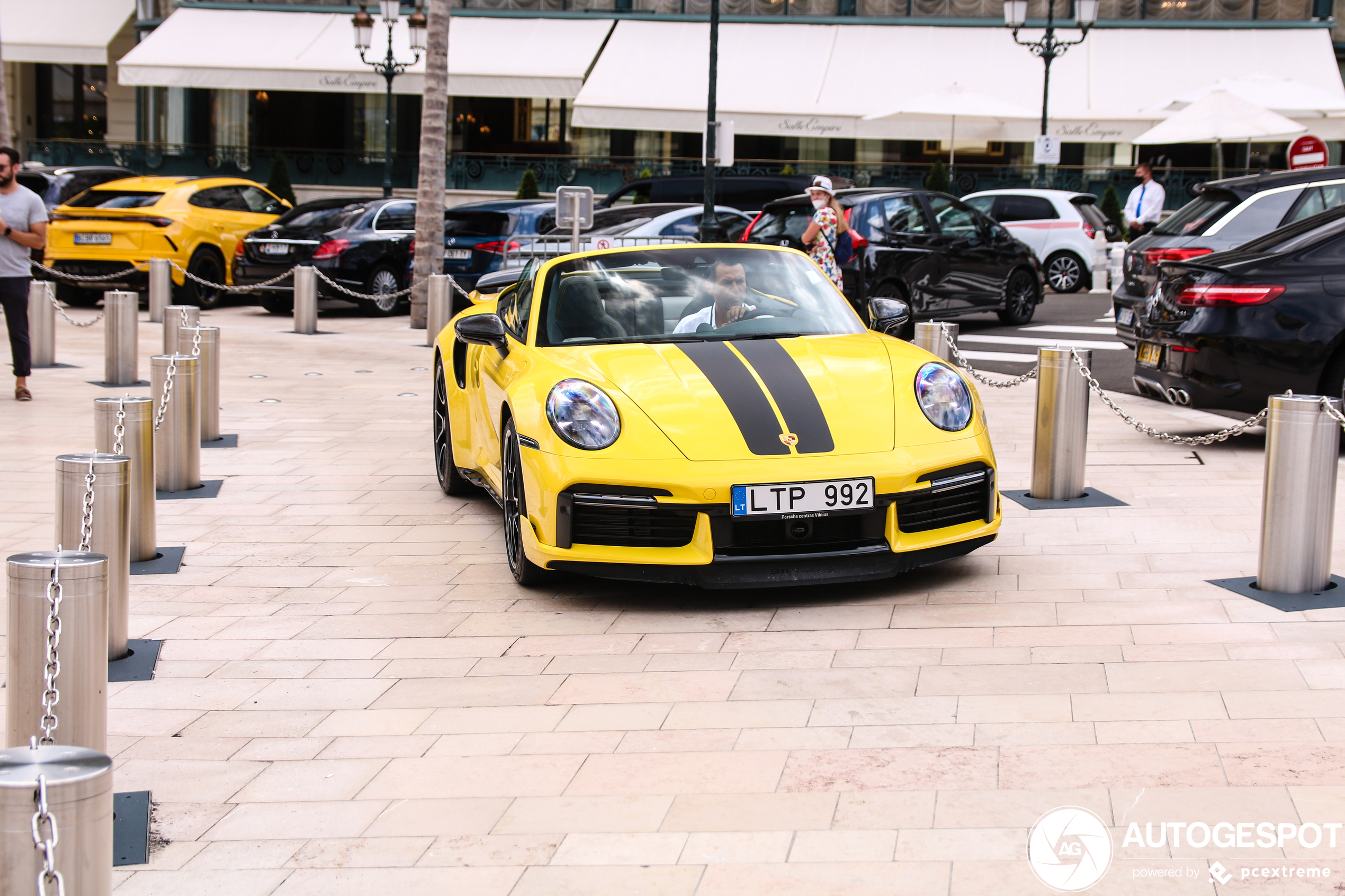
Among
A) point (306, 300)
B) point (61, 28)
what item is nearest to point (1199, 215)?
point (306, 300)

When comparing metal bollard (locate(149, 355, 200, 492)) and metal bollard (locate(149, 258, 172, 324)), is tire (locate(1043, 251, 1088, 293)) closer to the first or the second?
metal bollard (locate(149, 258, 172, 324))

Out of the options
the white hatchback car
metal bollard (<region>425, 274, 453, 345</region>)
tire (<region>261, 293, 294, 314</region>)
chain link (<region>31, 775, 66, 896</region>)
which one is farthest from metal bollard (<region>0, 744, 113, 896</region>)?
the white hatchback car

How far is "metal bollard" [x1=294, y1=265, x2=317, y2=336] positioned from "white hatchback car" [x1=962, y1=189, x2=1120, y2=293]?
30.3 feet

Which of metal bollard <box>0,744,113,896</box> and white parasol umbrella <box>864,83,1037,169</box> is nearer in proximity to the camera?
metal bollard <box>0,744,113,896</box>

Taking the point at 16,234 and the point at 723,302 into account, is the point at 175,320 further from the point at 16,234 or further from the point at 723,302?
the point at 723,302

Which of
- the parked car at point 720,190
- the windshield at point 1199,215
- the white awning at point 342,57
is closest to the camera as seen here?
the windshield at point 1199,215

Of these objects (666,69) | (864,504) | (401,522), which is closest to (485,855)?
(864,504)

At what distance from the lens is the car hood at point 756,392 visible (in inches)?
212

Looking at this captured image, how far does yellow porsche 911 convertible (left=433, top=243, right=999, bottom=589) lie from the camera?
5.27 metres

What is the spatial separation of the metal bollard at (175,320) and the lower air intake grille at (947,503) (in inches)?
278

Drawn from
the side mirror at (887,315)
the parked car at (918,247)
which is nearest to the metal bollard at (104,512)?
the side mirror at (887,315)

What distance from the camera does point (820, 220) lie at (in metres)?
12.7

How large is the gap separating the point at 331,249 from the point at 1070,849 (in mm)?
16303

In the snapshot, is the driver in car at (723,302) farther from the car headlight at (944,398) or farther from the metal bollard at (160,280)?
the metal bollard at (160,280)
